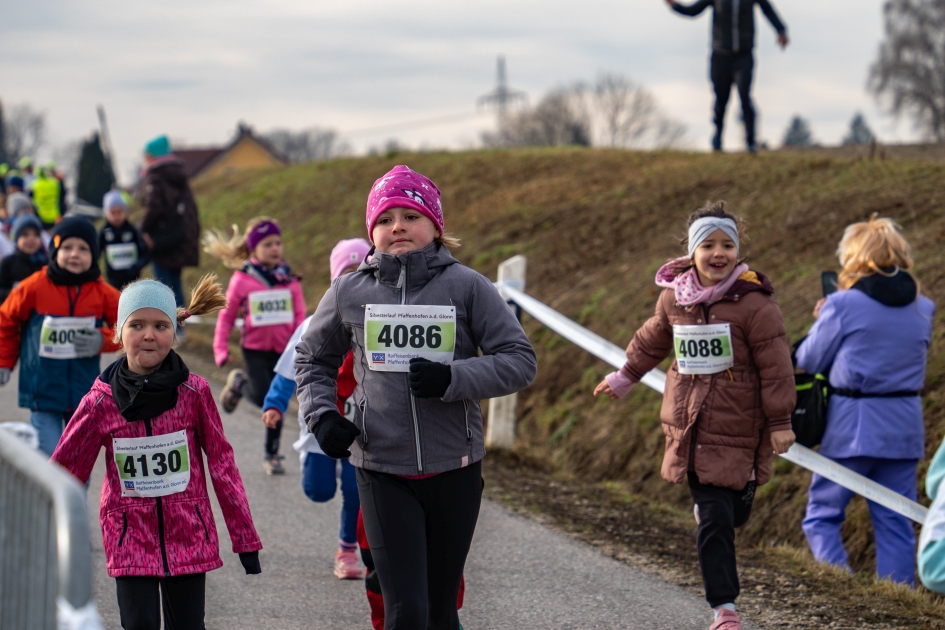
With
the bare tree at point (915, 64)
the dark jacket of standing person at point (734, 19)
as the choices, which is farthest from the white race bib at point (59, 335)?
the bare tree at point (915, 64)

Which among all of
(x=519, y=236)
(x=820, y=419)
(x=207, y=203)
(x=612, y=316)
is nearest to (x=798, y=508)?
(x=820, y=419)

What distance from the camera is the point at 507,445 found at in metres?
8.77

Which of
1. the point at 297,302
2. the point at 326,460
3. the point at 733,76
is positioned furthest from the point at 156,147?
the point at 326,460

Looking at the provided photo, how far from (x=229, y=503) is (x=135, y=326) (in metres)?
0.76

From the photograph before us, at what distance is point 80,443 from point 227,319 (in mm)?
4228

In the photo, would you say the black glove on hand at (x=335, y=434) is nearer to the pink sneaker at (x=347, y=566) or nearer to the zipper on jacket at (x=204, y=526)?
the zipper on jacket at (x=204, y=526)

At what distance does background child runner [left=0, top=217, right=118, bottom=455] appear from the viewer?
5922 millimetres

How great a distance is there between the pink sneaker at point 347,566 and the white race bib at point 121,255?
23.7ft

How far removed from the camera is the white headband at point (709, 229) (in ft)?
16.1

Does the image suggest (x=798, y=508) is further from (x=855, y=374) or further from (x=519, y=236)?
(x=519, y=236)

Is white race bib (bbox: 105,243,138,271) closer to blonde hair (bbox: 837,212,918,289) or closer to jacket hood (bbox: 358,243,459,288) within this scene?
blonde hair (bbox: 837,212,918,289)

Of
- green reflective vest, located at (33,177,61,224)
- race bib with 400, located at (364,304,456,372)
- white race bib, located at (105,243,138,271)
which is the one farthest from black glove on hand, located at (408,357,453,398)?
green reflective vest, located at (33,177,61,224)

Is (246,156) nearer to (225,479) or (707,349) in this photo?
(707,349)

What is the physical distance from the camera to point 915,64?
57281 millimetres
